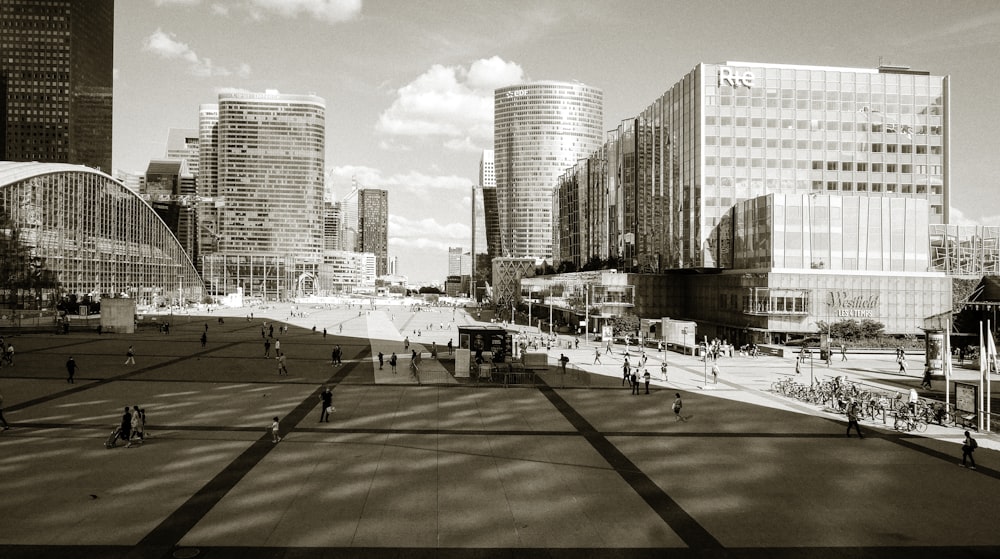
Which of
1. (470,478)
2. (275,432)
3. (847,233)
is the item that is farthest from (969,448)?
(847,233)

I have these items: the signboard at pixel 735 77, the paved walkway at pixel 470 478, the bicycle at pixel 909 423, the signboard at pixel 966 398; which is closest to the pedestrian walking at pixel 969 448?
the paved walkway at pixel 470 478

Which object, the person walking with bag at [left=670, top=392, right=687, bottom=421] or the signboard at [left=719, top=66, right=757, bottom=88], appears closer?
the person walking with bag at [left=670, top=392, right=687, bottom=421]

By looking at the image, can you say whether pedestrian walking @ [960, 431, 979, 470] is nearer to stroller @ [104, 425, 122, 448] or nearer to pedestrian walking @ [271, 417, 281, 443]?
pedestrian walking @ [271, 417, 281, 443]

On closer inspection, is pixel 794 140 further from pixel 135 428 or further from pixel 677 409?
pixel 135 428

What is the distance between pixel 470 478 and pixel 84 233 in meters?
105

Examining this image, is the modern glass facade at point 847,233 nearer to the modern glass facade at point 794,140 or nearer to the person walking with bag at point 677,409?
the modern glass facade at point 794,140

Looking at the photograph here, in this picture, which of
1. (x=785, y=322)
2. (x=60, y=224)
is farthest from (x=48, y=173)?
(x=785, y=322)

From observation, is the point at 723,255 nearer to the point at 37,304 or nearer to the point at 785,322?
the point at 785,322

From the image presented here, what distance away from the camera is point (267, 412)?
27.7m

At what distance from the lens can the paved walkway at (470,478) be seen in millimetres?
14211

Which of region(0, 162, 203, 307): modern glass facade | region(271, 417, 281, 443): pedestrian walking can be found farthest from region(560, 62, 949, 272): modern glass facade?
region(0, 162, 203, 307): modern glass facade

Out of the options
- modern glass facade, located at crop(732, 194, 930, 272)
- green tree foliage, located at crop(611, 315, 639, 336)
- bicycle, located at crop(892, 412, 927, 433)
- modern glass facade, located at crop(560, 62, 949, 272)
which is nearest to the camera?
bicycle, located at crop(892, 412, 927, 433)

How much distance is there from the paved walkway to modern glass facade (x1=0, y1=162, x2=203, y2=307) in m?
65.3

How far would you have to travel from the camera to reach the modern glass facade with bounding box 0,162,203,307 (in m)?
86.2
